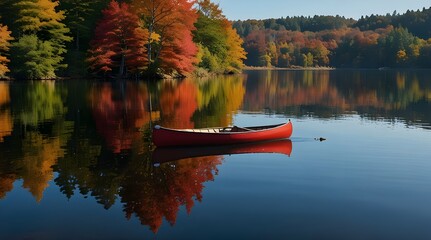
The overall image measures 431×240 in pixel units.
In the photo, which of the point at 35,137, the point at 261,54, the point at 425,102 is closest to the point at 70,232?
the point at 35,137

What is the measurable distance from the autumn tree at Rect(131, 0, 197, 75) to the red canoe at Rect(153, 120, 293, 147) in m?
39.0

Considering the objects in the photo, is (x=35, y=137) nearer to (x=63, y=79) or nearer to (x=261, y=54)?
(x=63, y=79)

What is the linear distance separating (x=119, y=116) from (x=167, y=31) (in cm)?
3231

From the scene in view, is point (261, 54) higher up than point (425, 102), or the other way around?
point (261, 54)

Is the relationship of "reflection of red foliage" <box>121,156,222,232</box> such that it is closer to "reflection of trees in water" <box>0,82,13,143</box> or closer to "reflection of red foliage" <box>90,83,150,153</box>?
"reflection of red foliage" <box>90,83,150,153</box>

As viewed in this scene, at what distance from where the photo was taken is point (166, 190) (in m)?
12.0

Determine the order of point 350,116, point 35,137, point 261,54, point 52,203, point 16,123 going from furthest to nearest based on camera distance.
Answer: point 261,54 < point 350,116 < point 16,123 < point 35,137 < point 52,203

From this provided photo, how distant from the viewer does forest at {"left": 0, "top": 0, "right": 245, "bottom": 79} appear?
5466cm

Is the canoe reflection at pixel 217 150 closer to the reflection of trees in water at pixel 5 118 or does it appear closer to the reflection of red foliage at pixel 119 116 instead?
the reflection of red foliage at pixel 119 116

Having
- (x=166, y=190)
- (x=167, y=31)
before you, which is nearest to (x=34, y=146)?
(x=166, y=190)

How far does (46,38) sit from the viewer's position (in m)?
58.9

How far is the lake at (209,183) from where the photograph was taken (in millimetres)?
9453

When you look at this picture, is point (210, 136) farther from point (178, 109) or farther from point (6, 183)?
point (178, 109)

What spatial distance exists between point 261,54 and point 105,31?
12191cm
